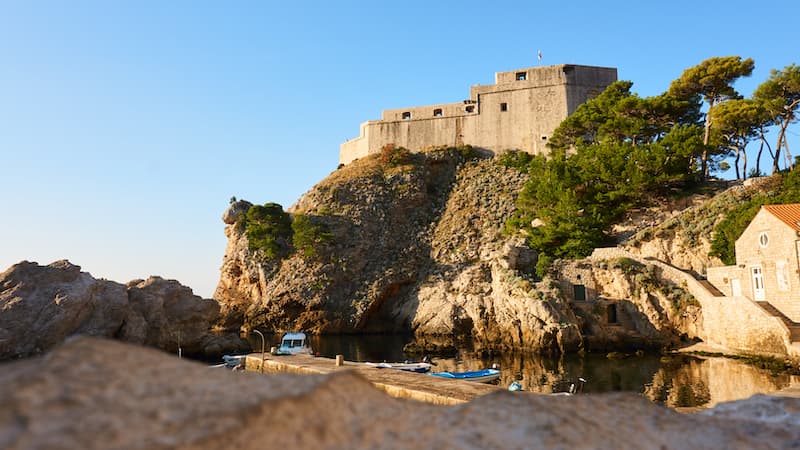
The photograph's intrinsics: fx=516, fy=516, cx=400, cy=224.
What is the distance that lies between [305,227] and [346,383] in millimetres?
47359

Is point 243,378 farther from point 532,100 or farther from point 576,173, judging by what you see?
point 532,100

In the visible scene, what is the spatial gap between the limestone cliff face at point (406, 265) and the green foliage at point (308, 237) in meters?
0.80

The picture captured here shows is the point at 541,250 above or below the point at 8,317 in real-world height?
above

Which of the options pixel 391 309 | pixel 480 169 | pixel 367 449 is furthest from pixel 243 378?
pixel 480 169

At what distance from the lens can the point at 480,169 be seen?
54750 millimetres

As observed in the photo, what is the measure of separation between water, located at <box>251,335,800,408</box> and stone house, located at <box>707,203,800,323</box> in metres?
3.68

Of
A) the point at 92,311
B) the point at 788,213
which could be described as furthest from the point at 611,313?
the point at 92,311

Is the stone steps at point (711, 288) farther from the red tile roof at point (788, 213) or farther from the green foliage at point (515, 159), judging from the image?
the green foliage at point (515, 159)

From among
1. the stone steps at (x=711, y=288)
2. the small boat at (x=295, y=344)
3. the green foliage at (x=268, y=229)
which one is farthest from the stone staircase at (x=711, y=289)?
the green foliage at (x=268, y=229)

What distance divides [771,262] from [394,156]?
3799 centimetres

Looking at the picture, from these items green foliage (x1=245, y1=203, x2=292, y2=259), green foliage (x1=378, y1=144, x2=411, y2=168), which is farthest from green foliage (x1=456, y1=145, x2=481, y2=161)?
green foliage (x1=245, y1=203, x2=292, y2=259)

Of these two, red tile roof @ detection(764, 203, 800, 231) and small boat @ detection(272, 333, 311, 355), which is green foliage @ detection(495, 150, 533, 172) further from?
small boat @ detection(272, 333, 311, 355)

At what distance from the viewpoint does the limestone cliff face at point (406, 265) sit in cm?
3684

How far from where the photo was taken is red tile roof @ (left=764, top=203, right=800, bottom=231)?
24609mm
